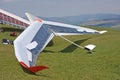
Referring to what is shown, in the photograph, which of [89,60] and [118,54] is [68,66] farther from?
[118,54]

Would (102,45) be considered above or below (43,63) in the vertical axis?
below

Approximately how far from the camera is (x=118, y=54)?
45031 mm

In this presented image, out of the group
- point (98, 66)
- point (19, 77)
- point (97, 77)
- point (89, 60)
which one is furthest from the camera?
point (89, 60)

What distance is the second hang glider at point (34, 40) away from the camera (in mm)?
29466

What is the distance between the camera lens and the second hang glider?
2947cm

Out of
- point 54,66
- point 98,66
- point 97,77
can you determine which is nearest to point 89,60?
point 98,66

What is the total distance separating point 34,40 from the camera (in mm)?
45344

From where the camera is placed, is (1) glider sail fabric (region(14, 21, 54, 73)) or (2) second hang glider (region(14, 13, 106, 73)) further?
(1) glider sail fabric (region(14, 21, 54, 73))

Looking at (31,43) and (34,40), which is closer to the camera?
(31,43)

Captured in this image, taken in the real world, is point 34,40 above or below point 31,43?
below

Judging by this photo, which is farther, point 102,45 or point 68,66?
point 102,45

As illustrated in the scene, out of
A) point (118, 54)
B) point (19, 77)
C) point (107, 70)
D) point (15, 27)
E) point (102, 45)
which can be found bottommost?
point (15, 27)

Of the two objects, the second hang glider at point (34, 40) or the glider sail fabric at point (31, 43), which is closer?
the second hang glider at point (34, 40)

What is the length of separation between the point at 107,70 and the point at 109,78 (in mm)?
3565
